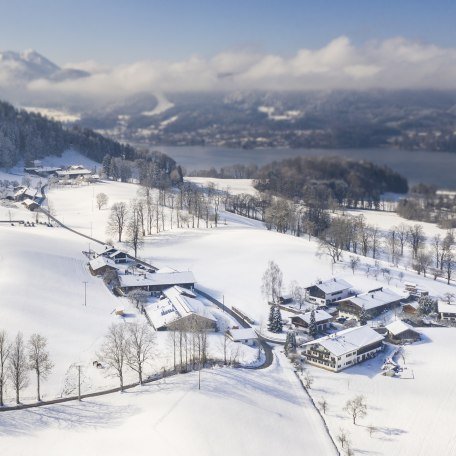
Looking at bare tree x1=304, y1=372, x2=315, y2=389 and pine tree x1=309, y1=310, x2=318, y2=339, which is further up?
pine tree x1=309, y1=310, x2=318, y2=339

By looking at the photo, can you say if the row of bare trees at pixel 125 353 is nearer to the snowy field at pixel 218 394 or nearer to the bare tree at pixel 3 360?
the snowy field at pixel 218 394

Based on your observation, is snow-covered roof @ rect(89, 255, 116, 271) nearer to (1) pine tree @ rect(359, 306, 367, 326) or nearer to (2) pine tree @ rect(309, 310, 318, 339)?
(2) pine tree @ rect(309, 310, 318, 339)

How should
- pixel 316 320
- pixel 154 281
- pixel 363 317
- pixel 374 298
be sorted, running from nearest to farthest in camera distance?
pixel 316 320
pixel 363 317
pixel 374 298
pixel 154 281

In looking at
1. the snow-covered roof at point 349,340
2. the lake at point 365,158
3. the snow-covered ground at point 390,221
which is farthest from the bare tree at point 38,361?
the lake at point 365,158

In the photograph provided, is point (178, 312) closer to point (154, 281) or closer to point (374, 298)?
point (154, 281)

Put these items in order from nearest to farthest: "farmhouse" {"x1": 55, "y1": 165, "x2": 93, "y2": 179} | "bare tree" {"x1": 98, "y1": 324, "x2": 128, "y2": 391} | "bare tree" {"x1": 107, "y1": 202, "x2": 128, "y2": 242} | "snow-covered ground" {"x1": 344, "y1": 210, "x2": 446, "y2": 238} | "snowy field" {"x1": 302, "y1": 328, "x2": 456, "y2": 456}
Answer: "snowy field" {"x1": 302, "y1": 328, "x2": 456, "y2": 456} → "bare tree" {"x1": 98, "y1": 324, "x2": 128, "y2": 391} → "bare tree" {"x1": 107, "y1": 202, "x2": 128, "y2": 242} → "snow-covered ground" {"x1": 344, "y1": 210, "x2": 446, "y2": 238} → "farmhouse" {"x1": 55, "y1": 165, "x2": 93, "y2": 179}

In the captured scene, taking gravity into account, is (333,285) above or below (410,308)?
above

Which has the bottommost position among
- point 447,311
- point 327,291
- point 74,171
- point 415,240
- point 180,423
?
point 180,423

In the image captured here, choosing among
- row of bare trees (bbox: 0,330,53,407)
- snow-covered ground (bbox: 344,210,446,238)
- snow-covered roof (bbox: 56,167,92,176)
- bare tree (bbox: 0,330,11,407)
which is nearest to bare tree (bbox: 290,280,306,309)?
row of bare trees (bbox: 0,330,53,407)

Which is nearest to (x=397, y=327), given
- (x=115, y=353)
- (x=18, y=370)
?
(x=115, y=353)
